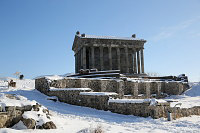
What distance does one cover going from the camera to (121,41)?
42.5 metres

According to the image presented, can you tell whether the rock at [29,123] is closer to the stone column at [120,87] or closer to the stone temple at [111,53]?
the stone column at [120,87]

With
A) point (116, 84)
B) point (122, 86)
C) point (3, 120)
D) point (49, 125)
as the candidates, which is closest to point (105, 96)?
point (49, 125)

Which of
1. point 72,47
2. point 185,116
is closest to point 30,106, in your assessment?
point 185,116

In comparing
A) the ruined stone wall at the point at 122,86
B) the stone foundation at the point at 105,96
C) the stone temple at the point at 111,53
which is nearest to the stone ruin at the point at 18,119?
the stone foundation at the point at 105,96

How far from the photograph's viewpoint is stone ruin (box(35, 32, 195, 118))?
1489cm

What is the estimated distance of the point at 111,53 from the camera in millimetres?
43438

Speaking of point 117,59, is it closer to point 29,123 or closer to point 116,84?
point 116,84

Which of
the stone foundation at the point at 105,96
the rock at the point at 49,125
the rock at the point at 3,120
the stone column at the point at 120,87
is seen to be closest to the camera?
the rock at the point at 3,120

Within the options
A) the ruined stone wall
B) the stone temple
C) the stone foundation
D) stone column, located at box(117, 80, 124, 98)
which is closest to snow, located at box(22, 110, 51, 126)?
the stone foundation

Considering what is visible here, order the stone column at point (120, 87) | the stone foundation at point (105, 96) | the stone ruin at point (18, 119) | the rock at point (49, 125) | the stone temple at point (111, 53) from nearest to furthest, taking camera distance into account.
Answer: the stone ruin at point (18, 119)
the rock at point (49, 125)
the stone foundation at point (105, 96)
the stone column at point (120, 87)
the stone temple at point (111, 53)

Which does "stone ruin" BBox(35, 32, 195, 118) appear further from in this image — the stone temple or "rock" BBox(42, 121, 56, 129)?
"rock" BBox(42, 121, 56, 129)

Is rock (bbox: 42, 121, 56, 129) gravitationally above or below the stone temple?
below

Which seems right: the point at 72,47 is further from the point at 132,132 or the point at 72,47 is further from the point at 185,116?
the point at 132,132

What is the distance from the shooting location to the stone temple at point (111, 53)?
40.2 m
